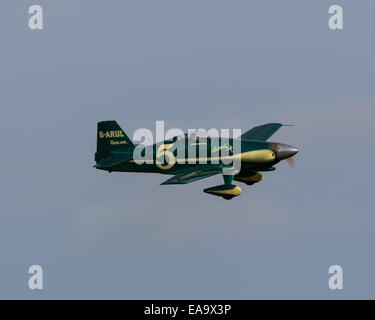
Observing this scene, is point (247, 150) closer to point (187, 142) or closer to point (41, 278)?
point (187, 142)

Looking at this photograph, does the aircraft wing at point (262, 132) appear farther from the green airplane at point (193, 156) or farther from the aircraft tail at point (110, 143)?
the aircraft tail at point (110, 143)

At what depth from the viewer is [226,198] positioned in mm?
55562

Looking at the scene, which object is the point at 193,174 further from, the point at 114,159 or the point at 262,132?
the point at 262,132

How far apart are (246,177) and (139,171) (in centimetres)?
564

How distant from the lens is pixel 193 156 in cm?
5756

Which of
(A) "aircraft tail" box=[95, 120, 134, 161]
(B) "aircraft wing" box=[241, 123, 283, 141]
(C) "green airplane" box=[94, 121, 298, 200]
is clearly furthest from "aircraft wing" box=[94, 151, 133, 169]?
(B) "aircraft wing" box=[241, 123, 283, 141]

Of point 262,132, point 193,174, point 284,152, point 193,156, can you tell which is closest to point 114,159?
point 193,156

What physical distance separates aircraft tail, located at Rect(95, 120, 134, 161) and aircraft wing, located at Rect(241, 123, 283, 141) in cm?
723

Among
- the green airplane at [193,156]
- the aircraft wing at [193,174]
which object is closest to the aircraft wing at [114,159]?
the green airplane at [193,156]

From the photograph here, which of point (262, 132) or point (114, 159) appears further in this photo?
point (262, 132)

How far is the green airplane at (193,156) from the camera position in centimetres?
5719

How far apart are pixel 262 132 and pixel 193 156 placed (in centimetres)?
639
